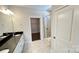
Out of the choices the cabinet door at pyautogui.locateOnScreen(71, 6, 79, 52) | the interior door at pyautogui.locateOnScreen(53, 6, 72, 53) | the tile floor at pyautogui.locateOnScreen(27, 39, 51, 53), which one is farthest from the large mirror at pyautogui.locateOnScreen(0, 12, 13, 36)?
the cabinet door at pyautogui.locateOnScreen(71, 6, 79, 52)

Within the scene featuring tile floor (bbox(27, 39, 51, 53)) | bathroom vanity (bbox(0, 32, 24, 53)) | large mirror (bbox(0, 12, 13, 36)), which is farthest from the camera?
tile floor (bbox(27, 39, 51, 53))

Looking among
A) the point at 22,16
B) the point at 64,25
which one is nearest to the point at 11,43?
the point at 22,16

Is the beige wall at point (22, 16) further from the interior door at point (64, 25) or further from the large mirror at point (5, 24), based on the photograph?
the interior door at point (64, 25)

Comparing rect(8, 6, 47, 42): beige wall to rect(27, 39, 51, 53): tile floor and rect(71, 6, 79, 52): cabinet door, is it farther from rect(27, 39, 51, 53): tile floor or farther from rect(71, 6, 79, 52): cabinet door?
rect(71, 6, 79, 52): cabinet door

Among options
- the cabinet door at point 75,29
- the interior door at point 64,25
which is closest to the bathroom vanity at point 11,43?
the interior door at point 64,25

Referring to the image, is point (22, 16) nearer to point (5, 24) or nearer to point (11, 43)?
point (5, 24)

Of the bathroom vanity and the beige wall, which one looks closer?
the bathroom vanity

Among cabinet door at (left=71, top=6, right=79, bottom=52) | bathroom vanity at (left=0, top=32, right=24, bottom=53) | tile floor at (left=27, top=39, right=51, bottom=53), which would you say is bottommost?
tile floor at (left=27, top=39, right=51, bottom=53)
